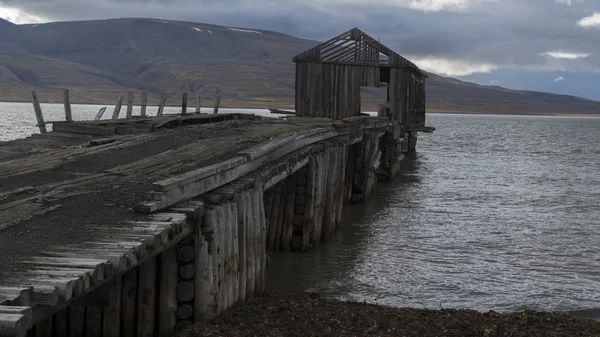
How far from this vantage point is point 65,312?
872cm

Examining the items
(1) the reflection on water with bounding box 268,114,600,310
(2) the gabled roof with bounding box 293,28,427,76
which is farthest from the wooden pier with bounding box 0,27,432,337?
(2) the gabled roof with bounding box 293,28,427,76

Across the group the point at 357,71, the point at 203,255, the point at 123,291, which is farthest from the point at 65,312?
the point at 357,71

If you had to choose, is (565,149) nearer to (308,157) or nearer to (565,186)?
(565,186)

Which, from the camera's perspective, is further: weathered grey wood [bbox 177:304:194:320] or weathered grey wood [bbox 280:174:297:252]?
weathered grey wood [bbox 280:174:297:252]

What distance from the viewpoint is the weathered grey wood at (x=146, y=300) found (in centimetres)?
866

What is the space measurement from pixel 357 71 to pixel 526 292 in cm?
2303

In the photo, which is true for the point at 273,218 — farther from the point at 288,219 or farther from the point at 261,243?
the point at 261,243

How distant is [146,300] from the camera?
28.6 feet

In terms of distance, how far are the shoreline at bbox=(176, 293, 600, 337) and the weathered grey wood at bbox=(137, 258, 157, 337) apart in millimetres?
393

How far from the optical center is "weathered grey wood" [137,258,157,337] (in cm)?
866

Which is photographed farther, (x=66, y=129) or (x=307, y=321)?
(x=66, y=129)

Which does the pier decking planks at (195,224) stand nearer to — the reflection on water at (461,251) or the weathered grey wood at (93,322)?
the weathered grey wood at (93,322)

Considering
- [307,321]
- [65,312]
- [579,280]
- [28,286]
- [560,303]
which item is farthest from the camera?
[579,280]

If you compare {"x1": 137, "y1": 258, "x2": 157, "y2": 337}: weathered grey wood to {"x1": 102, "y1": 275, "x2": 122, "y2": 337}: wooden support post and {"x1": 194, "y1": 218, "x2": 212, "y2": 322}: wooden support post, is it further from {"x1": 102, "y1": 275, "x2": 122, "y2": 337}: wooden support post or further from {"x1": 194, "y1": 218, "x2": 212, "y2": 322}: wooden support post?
{"x1": 194, "y1": 218, "x2": 212, "y2": 322}: wooden support post
